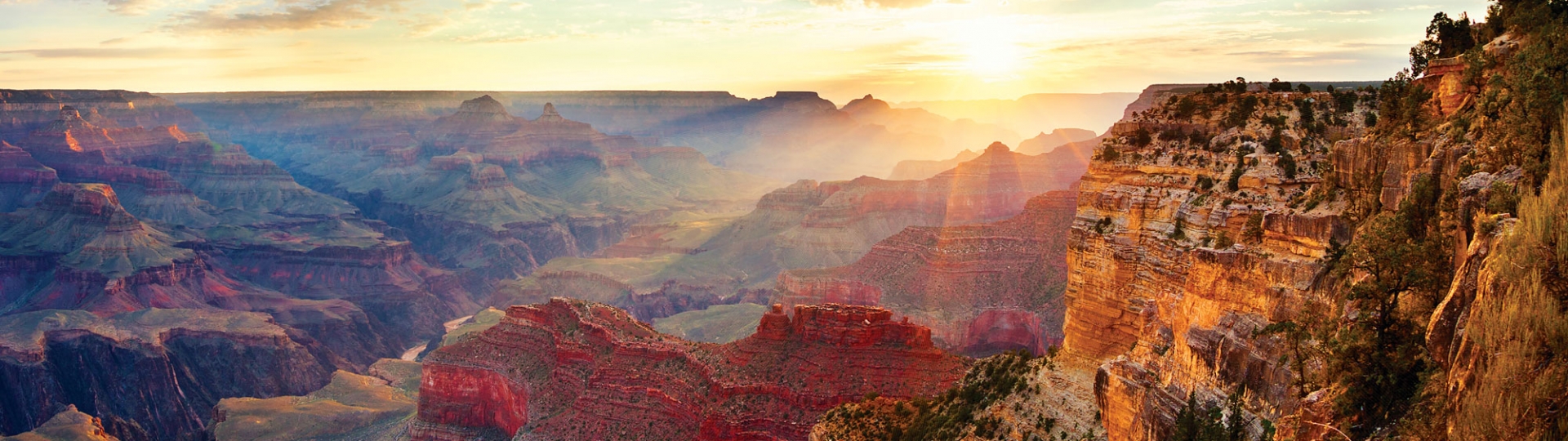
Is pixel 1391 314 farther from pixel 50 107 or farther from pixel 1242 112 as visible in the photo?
pixel 50 107

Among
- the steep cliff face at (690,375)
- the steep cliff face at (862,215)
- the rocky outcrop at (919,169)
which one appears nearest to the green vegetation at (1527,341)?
the steep cliff face at (690,375)

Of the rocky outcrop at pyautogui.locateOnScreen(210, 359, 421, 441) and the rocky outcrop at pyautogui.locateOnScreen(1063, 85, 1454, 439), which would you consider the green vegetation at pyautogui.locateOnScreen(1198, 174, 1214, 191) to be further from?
the rocky outcrop at pyautogui.locateOnScreen(210, 359, 421, 441)

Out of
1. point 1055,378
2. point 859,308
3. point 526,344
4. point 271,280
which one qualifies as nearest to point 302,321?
point 271,280

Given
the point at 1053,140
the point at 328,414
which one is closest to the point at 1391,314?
the point at 328,414

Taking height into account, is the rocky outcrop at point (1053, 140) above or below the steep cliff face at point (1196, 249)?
below

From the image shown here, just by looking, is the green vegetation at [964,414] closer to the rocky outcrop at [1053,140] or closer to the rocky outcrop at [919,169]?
the rocky outcrop at [1053,140]

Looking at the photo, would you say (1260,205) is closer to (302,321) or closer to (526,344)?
(526,344)
